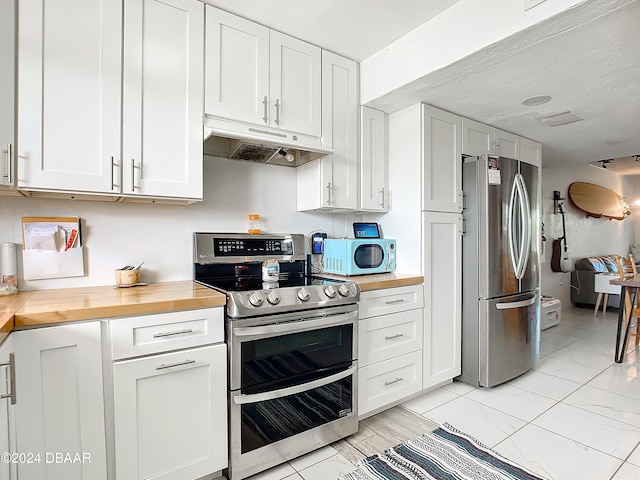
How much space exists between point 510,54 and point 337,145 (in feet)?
3.64

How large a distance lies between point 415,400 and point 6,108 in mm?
2790

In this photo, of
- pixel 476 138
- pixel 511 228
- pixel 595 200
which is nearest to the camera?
pixel 511 228

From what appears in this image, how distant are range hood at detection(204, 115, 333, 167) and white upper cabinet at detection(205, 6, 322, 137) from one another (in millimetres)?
45

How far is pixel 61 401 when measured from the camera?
51.2 inches

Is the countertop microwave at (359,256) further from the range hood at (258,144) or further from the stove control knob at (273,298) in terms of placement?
the stove control knob at (273,298)

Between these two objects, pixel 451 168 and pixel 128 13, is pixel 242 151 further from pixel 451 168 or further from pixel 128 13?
pixel 451 168

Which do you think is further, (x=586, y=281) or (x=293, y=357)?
(x=586, y=281)

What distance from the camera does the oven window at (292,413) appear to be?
1.67 meters

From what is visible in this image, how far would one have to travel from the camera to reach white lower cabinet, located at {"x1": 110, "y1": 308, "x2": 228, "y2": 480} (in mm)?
1411

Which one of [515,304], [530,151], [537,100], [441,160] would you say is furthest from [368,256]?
[530,151]

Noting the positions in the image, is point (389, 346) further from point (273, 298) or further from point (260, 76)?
point (260, 76)

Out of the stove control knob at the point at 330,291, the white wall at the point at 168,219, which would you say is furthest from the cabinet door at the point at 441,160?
the stove control knob at the point at 330,291

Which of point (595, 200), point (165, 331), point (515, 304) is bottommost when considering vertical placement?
point (515, 304)

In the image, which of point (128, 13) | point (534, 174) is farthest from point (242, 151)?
point (534, 174)
